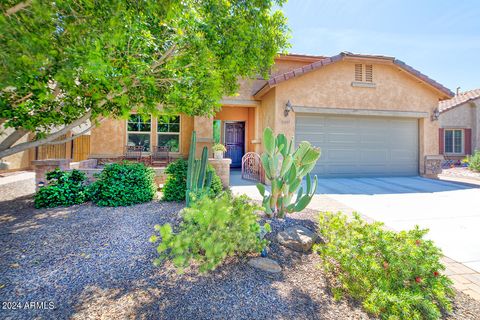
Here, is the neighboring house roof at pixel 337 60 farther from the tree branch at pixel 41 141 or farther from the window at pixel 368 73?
the tree branch at pixel 41 141

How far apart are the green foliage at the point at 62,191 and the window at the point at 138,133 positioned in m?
6.37

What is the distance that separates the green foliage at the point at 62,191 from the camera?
16.8 ft

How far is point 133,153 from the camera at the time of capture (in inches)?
444

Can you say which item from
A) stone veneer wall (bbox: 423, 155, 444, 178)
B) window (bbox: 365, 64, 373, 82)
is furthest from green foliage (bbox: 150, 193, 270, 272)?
stone veneer wall (bbox: 423, 155, 444, 178)

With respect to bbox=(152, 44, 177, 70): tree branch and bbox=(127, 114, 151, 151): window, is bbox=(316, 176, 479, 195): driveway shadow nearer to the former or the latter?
bbox=(152, 44, 177, 70): tree branch

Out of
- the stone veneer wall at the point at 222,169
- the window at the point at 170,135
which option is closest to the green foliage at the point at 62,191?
the stone veneer wall at the point at 222,169

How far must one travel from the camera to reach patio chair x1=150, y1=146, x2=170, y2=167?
11.1 meters

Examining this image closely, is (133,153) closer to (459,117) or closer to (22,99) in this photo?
(22,99)

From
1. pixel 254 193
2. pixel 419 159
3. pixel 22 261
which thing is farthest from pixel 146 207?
pixel 419 159

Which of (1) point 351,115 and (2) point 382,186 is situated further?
(1) point 351,115

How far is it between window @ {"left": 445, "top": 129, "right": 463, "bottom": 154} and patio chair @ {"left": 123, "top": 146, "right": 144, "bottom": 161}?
72.3 ft

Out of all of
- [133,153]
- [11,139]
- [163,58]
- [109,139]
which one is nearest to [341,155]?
[163,58]

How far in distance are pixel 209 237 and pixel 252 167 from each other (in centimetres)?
761

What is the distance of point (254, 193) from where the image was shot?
23.8 ft
